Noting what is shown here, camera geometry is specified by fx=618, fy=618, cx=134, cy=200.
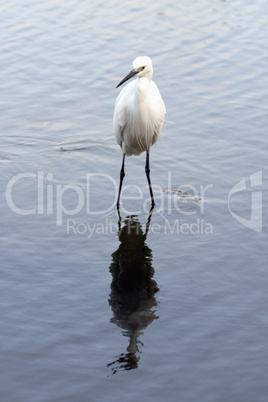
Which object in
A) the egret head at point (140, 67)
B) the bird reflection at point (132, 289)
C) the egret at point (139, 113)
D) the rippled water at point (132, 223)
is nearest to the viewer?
the rippled water at point (132, 223)

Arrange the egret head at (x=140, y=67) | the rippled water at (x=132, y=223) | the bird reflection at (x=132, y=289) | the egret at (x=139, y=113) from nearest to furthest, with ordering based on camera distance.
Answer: the rippled water at (x=132, y=223), the bird reflection at (x=132, y=289), the egret head at (x=140, y=67), the egret at (x=139, y=113)

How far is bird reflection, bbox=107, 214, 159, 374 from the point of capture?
4.11 metres

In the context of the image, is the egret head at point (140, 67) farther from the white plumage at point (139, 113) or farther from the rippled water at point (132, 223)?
the rippled water at point (132, 223)

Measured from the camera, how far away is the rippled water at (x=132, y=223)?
12.9ft

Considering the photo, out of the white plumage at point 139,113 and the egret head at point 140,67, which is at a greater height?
the egret head at point 140,67

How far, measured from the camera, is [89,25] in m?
10.9

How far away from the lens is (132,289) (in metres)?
4.80

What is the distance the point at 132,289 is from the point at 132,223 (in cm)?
115

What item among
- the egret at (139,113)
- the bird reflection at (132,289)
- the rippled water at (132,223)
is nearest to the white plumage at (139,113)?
the egret at (139,113)

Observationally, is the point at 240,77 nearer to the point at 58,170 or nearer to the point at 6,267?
the point at 58,170

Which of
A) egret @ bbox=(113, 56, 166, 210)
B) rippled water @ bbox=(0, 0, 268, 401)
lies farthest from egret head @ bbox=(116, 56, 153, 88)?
rippled water @ bbox=(0, 0, 268, 401)

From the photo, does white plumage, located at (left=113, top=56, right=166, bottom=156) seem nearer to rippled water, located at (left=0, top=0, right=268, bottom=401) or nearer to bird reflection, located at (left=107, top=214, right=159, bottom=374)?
rippled water, located at (left=0, top=0, right=268, bottom=401)

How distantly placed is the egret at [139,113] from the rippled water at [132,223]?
1.55ft

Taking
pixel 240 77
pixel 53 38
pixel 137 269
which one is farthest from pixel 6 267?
pixel 53 38
